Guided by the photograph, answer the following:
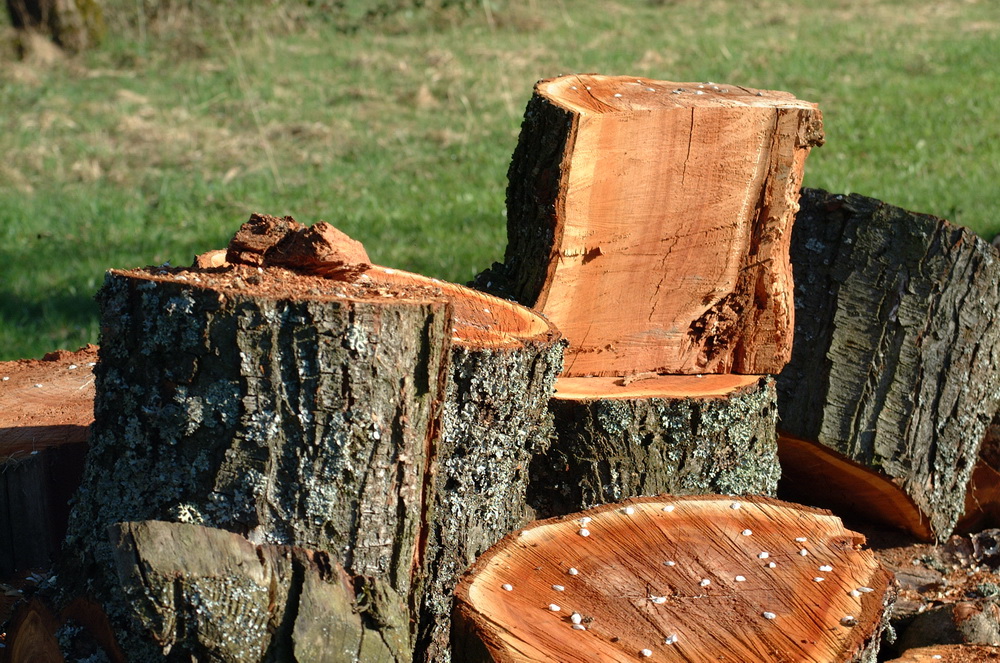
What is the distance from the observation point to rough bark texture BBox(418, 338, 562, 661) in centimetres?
250

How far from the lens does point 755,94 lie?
3334 millimetres

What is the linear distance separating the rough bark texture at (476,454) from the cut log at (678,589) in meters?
0.25

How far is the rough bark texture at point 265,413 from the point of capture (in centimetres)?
205

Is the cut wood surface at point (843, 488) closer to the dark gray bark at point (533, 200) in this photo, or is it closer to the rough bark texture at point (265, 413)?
the dark gray bark at point (533, 200)

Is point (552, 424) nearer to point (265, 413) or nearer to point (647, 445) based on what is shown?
point (647, 445)

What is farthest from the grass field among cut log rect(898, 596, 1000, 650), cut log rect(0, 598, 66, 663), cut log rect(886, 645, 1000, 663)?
cut log rect(886, 645, 1000, 663)

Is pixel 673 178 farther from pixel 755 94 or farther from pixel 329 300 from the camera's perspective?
pixel 329 300

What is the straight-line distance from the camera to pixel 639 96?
3246mm

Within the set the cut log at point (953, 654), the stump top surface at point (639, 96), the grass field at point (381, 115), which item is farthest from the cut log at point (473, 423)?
the grass field at point (381, 115)

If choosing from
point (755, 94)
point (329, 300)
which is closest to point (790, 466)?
point (755, 94)

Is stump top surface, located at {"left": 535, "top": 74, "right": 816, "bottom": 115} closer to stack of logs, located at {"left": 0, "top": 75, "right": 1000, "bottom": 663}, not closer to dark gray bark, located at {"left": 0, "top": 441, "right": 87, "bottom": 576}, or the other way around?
stack of logs, located at {"left": 0, "top": 75, "right": 1000, "bottom": 663}

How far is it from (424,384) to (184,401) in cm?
48

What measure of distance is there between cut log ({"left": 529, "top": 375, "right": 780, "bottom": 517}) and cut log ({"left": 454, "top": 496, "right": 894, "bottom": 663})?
0.46 m

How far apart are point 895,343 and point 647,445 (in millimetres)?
1008
